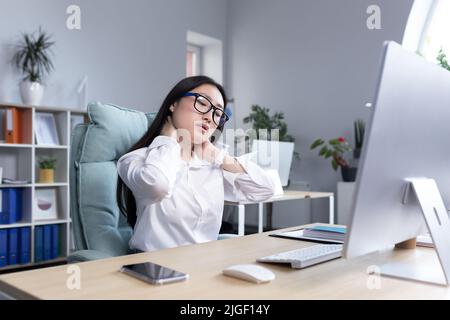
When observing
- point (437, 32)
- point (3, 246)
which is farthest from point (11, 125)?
point (437, 32)

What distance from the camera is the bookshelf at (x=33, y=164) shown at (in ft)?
11.5

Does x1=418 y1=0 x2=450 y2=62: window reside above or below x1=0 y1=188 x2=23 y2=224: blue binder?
above

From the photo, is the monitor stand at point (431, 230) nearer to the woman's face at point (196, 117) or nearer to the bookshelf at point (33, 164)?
the woman's face at point (196, 117)

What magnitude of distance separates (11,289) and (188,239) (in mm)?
709

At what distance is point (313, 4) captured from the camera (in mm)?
4926

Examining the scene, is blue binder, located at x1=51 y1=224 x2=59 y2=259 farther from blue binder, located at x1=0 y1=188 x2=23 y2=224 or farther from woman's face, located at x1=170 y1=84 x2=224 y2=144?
woman's face, located at x1=170 y1=84 x2=224 y2=144

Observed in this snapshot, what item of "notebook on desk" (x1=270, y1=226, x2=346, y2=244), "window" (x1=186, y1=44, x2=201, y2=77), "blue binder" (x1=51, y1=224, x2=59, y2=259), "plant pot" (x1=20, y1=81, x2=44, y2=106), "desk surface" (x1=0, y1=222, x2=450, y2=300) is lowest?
"blue binder" (x1=51, y1=224, x2=59, y2=259)

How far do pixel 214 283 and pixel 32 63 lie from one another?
335 cm

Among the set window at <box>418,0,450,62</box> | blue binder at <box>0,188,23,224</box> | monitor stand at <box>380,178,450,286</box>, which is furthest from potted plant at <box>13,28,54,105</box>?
window at <box>418,0,450,62</box>

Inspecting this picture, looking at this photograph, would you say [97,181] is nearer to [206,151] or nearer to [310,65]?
[206,151]

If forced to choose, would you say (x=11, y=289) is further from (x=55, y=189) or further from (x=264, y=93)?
(x=264, y=93)

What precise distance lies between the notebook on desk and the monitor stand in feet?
1.04

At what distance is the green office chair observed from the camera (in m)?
1.53

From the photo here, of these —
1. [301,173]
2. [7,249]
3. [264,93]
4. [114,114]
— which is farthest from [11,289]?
[264,93]
